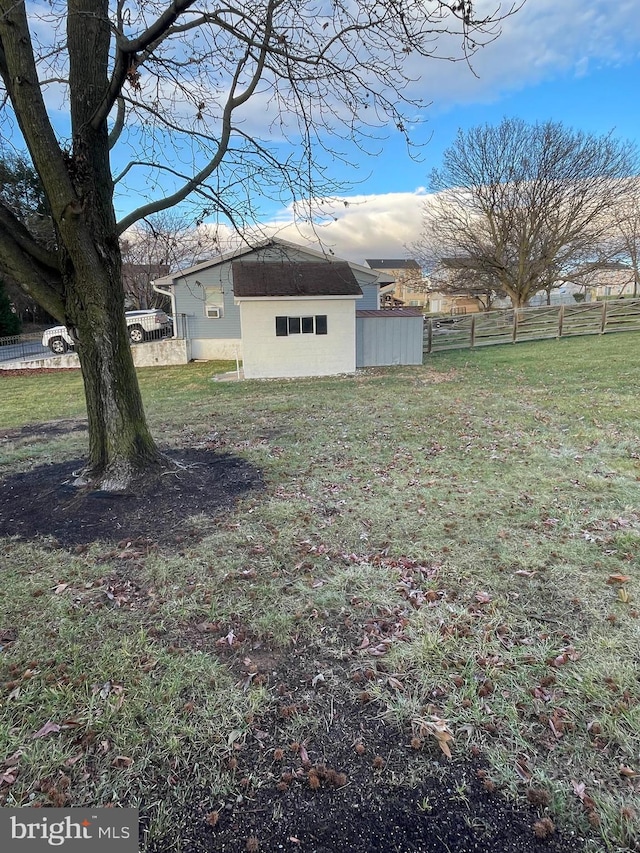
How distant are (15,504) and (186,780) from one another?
3679 mm

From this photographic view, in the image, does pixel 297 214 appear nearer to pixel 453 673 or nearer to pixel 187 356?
pixel 453 673

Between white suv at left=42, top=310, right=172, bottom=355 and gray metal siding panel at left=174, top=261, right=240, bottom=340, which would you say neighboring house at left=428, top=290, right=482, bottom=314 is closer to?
gray metal siding panel at left=174, top=261, right=240, bottom=340

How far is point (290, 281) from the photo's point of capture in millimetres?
13867

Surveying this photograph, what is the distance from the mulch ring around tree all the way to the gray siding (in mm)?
10684

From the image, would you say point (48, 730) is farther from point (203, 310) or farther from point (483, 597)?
point (203, 310)

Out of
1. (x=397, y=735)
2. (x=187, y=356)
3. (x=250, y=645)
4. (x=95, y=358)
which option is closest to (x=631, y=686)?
(x=397, y=735)

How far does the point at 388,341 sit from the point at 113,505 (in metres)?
12.5

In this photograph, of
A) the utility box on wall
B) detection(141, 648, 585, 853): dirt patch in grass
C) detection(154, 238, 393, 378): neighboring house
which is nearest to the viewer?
detection(141, 648, 585, 853): dirt patch in grass

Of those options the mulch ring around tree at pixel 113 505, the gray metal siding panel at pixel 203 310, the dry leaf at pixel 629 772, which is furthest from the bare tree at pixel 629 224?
the dry leaf at pixel 629 772

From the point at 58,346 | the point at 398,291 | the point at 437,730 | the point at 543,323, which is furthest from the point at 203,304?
the point at 398,291

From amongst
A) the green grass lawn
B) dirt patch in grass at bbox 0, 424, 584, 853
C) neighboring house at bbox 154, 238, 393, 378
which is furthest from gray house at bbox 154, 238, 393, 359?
dirt patch in grass at bbox 0, 424, 584, 853

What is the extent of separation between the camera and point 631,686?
219 centimetres

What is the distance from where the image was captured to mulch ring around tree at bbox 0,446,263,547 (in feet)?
12.9

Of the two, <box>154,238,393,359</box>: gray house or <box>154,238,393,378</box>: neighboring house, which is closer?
<box>154,238,393,378</box>: neighboring house
